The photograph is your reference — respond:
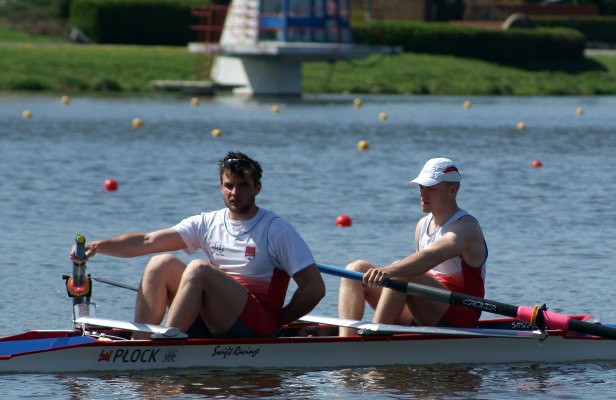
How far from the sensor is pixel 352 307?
32.7 feet

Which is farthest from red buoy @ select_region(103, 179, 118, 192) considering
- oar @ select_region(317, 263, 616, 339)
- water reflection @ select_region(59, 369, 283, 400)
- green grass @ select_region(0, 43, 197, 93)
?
green grass @ select_region(0, 43, 197, 93)

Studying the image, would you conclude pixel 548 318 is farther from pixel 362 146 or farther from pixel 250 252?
pixel 362 146

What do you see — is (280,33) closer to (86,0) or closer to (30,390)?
(86,0)

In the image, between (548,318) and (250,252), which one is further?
(548,318)

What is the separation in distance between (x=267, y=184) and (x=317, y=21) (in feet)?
85.3

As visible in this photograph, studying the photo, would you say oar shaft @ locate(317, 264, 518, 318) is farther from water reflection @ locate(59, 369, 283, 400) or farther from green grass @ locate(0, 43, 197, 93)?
green grass @ locate(0, 43, 197, 93)

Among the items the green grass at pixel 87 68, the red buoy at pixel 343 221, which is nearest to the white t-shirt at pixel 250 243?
the red buoy at pixel 343 221

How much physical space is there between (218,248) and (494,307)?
2.01 m

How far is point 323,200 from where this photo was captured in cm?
1970

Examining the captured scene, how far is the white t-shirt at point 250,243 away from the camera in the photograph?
356 inches

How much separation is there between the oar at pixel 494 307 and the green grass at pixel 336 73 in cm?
3667

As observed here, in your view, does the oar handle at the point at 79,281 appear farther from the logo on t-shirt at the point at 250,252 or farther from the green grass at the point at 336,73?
the green grass at the point at 336,73

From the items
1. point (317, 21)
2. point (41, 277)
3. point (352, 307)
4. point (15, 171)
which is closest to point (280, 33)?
point (317, 21)

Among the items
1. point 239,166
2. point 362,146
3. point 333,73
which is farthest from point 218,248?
point 333,73
